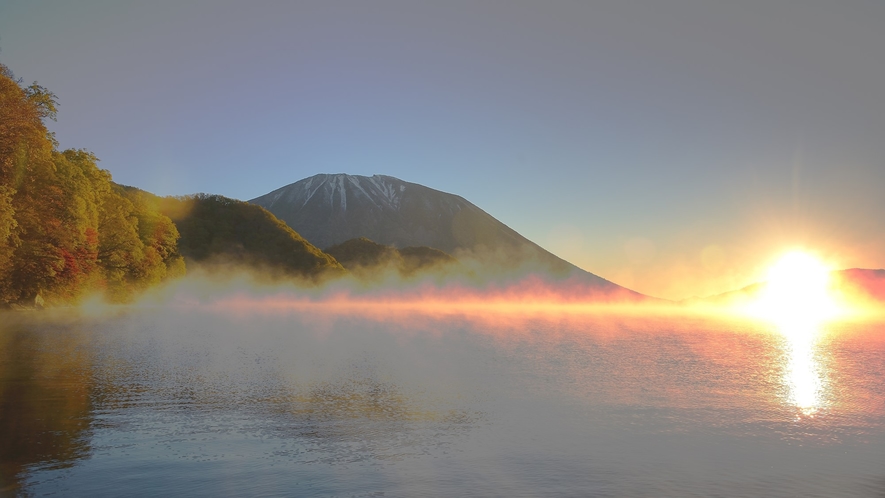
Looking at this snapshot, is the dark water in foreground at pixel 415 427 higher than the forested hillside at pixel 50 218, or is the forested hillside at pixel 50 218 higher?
the forested hillside at pixel 50 218

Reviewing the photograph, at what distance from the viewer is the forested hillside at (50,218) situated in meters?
43.0

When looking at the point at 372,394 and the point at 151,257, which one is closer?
the point at 372,394

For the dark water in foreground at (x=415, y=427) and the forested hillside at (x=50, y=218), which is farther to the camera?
the forested hillside at (x=50, y=218)

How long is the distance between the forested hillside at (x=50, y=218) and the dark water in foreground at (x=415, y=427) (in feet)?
49.9

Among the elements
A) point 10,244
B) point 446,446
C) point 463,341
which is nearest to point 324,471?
point 446,446

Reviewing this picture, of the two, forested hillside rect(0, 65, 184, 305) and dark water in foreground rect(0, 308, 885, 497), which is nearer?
dark water in foreground rect(0, 308, 885, 497)

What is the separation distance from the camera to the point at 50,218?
176 ft

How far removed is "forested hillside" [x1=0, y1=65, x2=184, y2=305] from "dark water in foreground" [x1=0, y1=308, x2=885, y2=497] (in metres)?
15.2

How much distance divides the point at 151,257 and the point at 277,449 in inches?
3039

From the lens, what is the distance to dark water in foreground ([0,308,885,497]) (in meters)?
12.9

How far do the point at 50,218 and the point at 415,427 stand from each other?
4876cm

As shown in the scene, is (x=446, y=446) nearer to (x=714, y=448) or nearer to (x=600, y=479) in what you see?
(x=600, y=479)

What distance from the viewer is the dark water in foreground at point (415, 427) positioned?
12.9 meters

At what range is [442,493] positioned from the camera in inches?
484
